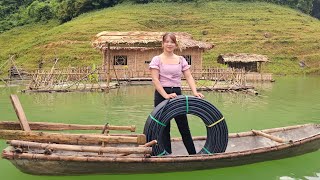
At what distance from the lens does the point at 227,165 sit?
21.9 feet

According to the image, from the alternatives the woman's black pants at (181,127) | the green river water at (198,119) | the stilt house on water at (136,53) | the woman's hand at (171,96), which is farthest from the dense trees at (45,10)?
the woman's hand at (171,96)

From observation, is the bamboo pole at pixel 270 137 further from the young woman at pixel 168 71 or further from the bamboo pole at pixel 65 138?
the bamboo pole at pixel 65 138

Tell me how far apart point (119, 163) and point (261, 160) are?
2.54 metres

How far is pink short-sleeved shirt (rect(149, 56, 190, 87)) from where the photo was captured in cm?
641

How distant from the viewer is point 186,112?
657 cm

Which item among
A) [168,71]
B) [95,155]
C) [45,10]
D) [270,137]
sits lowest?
[270,137]

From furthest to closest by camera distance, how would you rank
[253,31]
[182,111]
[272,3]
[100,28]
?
[272,3] → [253,31] → [100,28] → [182,111]

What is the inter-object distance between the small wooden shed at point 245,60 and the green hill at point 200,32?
12.0 ft

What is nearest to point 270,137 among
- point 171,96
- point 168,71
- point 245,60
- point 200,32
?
point 171,96

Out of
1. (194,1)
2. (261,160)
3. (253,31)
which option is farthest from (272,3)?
(261,160)

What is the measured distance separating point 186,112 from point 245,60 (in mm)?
24005

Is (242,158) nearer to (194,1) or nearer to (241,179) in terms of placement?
(241,179)

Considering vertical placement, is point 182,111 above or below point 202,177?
above

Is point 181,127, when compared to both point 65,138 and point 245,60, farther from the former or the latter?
point 245,60
